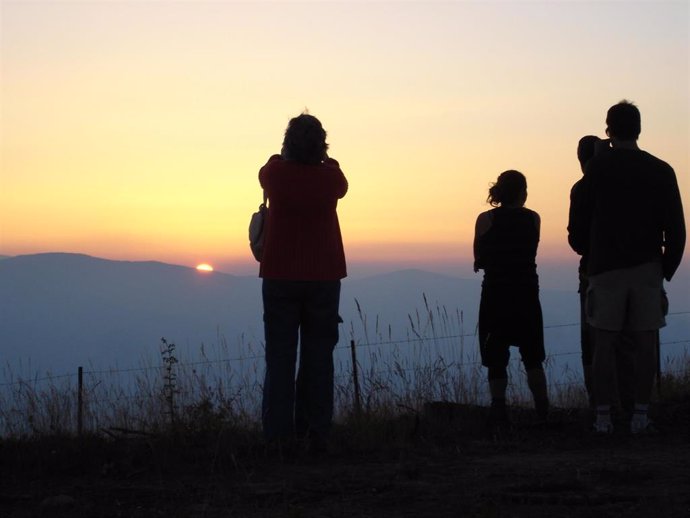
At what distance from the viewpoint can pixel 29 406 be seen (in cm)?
723

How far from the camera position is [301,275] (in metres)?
5.90

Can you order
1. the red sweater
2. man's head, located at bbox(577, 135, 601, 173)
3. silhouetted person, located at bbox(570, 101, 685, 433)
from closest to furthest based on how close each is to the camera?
1. the red sweater
2. silhouetted person, located at bbox(570, 101, 685, 433)
3. man's head, located at bbox(577, 135, 601, 173)

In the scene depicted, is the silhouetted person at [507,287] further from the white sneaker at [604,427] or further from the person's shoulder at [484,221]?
the white sneaker at [604,427]

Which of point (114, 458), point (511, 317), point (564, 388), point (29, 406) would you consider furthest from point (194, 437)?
point (564, 388)

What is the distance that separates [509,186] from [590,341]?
1.30 m

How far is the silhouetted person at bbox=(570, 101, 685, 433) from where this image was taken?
629cm

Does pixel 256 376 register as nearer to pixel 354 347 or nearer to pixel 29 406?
pixel 354 347

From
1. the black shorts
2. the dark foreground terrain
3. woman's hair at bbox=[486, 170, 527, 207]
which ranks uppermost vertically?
woman's hair at bbox=[486, 170, 527, 207]

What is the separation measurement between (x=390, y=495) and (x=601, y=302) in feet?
7.66

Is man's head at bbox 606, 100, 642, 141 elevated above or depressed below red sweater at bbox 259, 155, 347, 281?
above

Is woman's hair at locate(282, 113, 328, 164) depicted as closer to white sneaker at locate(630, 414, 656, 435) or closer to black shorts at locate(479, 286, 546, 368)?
black shorts at locate(479, 286, 546, 368)

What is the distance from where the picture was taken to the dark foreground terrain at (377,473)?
443cm

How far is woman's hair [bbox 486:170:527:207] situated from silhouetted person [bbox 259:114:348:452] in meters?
1.32

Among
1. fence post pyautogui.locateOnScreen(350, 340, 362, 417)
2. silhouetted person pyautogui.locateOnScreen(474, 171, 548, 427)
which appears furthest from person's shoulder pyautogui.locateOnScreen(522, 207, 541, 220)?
fence post pyautogui.locateOnScreen(350, 340, 362, 417)
